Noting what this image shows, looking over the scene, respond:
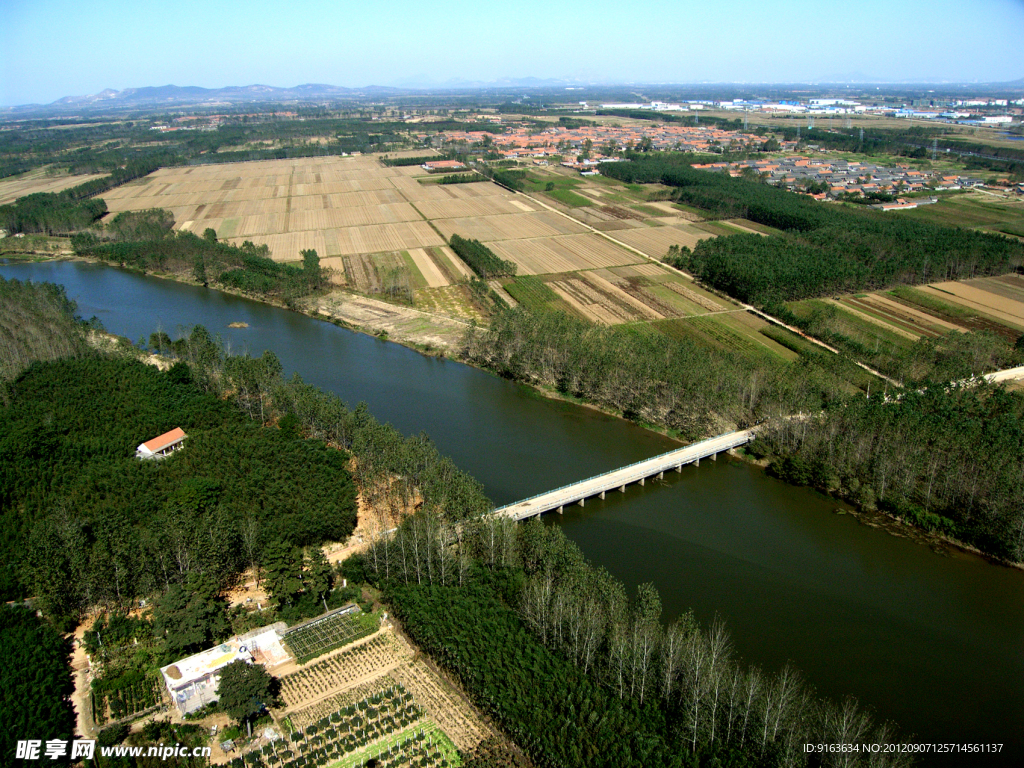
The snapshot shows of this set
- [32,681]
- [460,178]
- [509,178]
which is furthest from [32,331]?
[509,178]

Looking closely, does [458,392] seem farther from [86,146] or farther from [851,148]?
[86,146]

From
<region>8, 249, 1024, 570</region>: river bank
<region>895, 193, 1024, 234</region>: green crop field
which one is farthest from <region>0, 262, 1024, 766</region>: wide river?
<region>895, 193, 1024, 234</region>: green crop field

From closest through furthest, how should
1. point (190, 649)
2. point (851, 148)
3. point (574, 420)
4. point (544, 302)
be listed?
1. point (190, 649)
2. point (574, 420)
3. point (544, 302)
4. point (851, 148)

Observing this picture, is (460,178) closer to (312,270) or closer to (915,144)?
(312,270)

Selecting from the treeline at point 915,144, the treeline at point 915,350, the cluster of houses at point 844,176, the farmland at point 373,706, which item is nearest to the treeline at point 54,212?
the farmland at point 373,706

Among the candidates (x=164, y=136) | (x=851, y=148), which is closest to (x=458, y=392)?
(x=851, y=148)

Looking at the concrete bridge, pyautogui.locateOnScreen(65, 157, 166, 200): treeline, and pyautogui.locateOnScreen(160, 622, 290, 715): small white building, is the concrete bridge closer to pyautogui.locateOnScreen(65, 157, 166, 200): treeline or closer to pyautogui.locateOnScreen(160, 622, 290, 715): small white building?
pyautogui.locateOnScreen(160, 622, 290, 715): small white building
